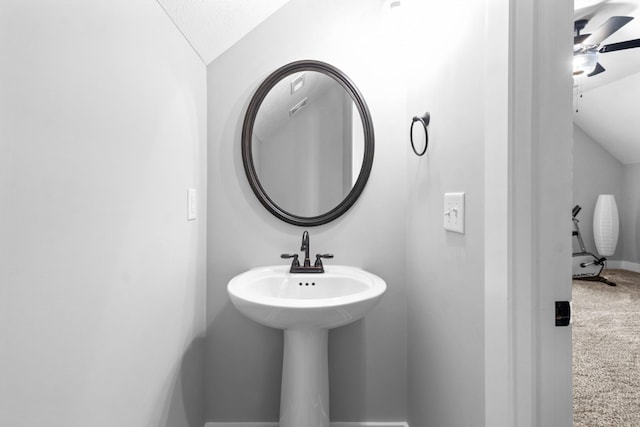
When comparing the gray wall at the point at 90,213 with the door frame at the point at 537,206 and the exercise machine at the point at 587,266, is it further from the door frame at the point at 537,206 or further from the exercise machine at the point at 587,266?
the exercise machine at the point at 587,266

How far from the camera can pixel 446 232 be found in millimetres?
1104

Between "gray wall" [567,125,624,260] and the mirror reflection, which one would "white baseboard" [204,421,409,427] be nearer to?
the mirror reflection

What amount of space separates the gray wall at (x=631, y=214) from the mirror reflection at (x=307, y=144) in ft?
16.2

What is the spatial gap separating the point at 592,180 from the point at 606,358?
3493mm

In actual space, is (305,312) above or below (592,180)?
below

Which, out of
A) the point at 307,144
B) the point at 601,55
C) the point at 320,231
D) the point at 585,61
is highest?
the point at 601,55

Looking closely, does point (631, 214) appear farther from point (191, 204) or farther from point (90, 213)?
point (90, 213)

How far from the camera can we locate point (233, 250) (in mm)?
1572

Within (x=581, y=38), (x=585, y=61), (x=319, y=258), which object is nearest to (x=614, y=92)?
(x=585, y=61)

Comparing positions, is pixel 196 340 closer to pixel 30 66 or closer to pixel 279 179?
pixel 279 179

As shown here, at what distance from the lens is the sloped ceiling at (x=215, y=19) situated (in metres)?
1.15

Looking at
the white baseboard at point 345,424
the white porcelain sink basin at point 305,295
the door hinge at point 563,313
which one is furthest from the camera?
the white baseboard at point 345,424

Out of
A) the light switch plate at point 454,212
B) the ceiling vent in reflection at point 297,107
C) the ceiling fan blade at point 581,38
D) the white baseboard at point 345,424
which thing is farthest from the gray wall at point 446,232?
the ceiling fan blade at point 581,38

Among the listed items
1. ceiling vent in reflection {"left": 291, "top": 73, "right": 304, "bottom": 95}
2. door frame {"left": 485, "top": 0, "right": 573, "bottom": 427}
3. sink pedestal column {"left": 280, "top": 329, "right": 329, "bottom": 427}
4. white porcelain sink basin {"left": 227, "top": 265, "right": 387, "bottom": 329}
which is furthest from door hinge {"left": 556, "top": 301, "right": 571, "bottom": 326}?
ceiling vent in reflection {"left": 291, "top": 73, "right": 304, "bottom": 95}
